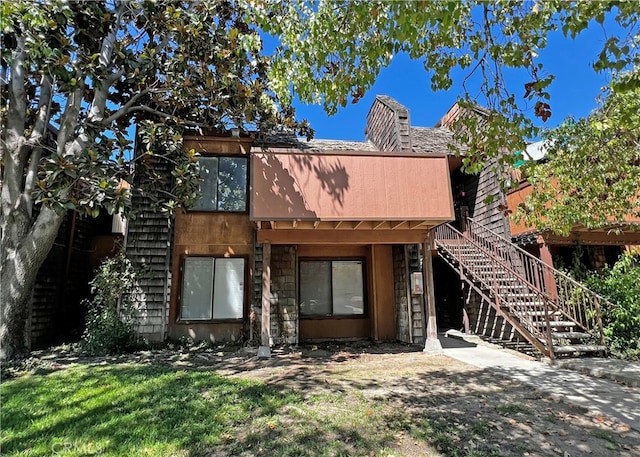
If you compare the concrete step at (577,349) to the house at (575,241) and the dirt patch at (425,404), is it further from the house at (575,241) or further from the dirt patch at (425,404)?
the house at (575,241)

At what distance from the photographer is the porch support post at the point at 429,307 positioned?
8.04m

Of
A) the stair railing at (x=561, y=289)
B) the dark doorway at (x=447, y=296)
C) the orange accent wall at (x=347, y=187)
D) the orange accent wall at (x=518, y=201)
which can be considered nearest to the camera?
the orange accent wall at (x=347, y=187)

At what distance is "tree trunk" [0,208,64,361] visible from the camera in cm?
624

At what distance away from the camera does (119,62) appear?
7070 millimetres

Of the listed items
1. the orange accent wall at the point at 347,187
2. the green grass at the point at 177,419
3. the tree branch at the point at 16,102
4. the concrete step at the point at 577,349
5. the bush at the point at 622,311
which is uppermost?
the tree branch at the point at 16,102

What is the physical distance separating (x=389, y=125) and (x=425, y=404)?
889cm

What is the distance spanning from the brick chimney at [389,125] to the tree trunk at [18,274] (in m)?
8.65

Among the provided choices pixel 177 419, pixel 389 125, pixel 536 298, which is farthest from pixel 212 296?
pixel 536 298

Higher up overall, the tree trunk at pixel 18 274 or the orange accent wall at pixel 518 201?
the orange accent wall at pixel 518 201

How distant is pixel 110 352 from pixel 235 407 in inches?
180

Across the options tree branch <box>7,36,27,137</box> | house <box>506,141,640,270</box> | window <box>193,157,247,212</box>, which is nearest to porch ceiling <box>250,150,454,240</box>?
window <box>193,157,247,212</box>

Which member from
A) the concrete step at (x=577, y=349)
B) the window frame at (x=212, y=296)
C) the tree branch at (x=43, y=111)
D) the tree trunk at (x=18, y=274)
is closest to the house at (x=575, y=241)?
the concrete step at (x=577, y=349)

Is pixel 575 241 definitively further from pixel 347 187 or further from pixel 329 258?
pixel 347 187

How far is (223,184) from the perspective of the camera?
30.1 feet
